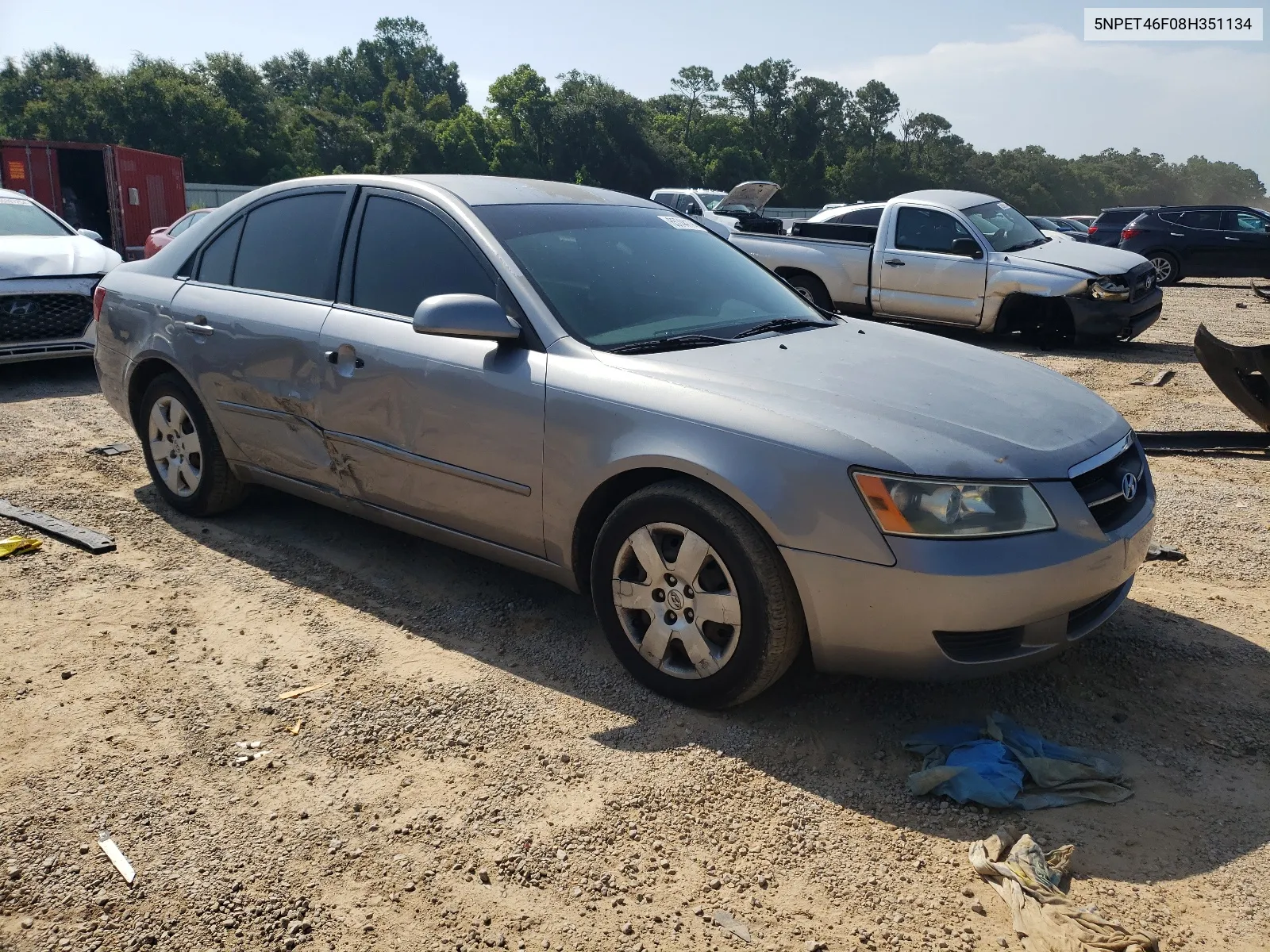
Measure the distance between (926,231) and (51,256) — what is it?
8.70 m

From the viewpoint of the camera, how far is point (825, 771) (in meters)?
2.93

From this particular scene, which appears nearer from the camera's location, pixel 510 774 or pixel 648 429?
pixel 510 774

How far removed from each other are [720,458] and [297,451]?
2138 mm

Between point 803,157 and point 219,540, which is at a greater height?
point 803,157

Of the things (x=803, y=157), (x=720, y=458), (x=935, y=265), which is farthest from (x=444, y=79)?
(x=720, y=458)

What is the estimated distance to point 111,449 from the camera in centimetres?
638

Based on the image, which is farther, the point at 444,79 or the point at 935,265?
the point at 444,79

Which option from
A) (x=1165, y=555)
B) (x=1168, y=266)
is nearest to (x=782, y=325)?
(x=1165, y=555)

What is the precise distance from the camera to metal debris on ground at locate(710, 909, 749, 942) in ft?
7.50

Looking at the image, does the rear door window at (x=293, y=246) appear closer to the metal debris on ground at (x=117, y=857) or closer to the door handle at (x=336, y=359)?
the door handle at (x=336, y=359)

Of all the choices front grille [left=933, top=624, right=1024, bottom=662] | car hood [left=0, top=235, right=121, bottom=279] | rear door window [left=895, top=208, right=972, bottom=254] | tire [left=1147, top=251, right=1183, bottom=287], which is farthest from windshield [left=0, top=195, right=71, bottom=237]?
tire [left=1147, top=251, right=1183, bottom=287]

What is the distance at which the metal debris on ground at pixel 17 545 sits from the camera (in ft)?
15.0

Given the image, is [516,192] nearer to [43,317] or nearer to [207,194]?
[43,317]

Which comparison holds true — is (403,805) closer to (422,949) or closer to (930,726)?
(422,949)
